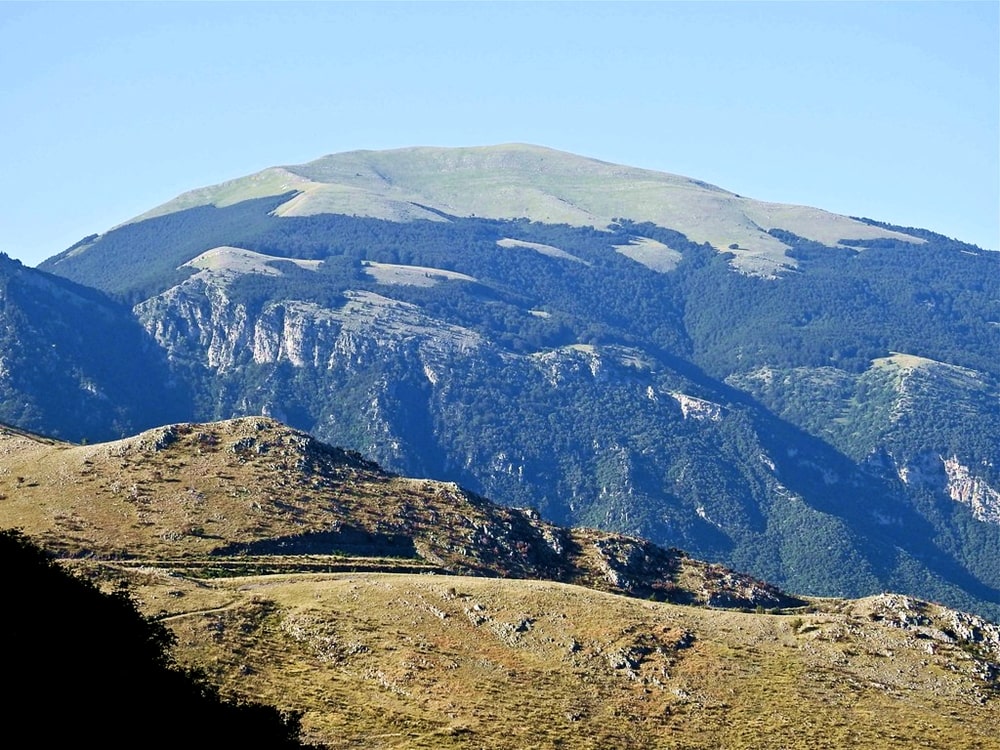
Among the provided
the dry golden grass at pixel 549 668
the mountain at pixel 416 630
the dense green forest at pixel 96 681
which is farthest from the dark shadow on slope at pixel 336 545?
the dense green forest at pixel 96 681

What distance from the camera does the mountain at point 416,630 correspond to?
4496 inches

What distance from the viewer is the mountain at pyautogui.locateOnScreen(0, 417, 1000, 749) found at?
375 ft

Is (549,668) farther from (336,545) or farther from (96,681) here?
(336,545)

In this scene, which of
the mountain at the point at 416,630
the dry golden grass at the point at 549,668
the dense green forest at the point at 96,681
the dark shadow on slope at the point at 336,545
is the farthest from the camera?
the dark shadow on slope at the point at 336,545

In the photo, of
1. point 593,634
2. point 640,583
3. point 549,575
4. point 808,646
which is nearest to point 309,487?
point 549,575

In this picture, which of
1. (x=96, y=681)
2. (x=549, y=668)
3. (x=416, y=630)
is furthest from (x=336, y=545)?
(x=96, y=681)

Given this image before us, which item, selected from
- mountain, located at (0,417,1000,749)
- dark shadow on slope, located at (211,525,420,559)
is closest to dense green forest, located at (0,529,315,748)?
mountain, located at (0,417,1000,749)

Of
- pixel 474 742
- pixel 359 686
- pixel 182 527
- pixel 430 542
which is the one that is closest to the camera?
pixel 474 742

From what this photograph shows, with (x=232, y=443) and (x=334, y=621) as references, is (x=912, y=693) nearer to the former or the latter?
(x=334, y=621)

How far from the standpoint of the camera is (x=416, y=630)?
132375 mm

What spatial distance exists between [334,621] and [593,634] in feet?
79.1

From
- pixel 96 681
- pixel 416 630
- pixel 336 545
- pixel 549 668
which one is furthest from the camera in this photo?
pixel 336 545

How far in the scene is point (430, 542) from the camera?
179m

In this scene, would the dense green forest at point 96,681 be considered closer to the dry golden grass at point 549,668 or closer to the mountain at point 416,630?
the mountain at point 416,630
